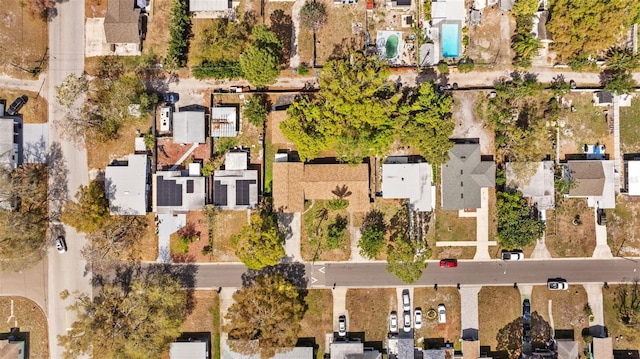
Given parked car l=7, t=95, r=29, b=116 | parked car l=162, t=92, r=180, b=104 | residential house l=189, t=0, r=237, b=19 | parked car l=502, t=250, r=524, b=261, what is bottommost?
parked car l=502, t=250, r=524, b=261

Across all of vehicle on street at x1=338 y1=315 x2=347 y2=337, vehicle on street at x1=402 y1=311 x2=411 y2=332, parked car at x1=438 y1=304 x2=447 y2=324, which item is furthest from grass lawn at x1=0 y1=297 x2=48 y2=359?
parked car at x1=438 y1=304 x2=447 y2=324

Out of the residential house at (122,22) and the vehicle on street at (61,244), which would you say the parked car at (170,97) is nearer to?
the residential house at (122,22)

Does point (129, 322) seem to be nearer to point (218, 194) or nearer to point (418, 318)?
point (218, 194)

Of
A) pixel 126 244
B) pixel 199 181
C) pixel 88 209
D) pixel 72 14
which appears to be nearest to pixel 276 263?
pixel 199 181

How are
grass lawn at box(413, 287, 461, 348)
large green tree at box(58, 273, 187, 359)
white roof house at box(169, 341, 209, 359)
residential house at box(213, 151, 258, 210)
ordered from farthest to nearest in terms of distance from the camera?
grass lawn at box(413, 287, 461, 348), residential house at box(213, 151, 258, 210), white roof house at box(169, 341, 209, 359), large green tree at box(58, 273, 187, 359)

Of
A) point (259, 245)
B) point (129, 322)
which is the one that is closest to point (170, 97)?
point (259, 245)

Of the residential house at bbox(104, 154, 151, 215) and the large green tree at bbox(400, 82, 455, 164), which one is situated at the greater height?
the large green tree at bbox(400, 82, 455, 164)

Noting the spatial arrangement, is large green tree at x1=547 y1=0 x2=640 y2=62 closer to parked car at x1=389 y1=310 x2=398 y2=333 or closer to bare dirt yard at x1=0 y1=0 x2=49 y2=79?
parked car at x1=389 y1=310 x2=398 y2=333
